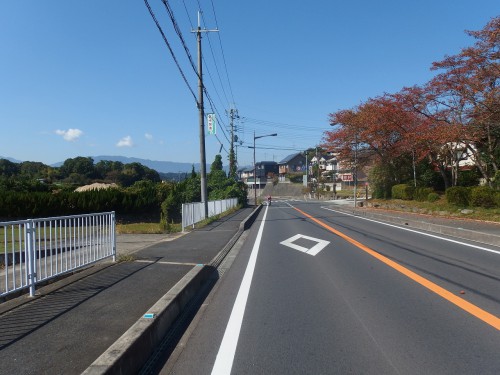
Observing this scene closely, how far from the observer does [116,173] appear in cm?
10425

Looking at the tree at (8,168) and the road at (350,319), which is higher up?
the tree at (8,168)

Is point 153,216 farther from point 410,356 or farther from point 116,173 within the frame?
point 116,173

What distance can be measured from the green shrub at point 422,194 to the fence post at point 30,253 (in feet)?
92.4

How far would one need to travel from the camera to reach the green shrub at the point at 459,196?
76.8ft

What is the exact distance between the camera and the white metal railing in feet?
20.8

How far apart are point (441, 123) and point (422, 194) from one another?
7.87 m

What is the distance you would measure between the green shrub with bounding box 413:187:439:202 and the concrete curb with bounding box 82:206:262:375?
86.9 ft

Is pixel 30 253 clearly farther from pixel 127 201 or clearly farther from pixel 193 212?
pixel 127 201

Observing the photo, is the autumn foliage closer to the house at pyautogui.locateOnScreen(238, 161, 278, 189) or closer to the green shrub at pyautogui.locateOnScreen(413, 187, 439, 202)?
the green shrub at pyautogui.locateOnScreen(413, 187, 439, 202)

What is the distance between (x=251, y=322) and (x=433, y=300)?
2888 mm

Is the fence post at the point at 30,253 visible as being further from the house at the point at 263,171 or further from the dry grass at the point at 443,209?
the house at the point at 263,171

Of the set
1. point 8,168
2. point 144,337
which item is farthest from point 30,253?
point 8,168

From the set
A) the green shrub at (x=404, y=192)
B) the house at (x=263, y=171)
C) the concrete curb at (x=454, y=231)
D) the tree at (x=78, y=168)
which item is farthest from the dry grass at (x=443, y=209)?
the house at (x=263, y=171)

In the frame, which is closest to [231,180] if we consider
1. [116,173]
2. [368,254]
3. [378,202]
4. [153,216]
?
[153,216]
